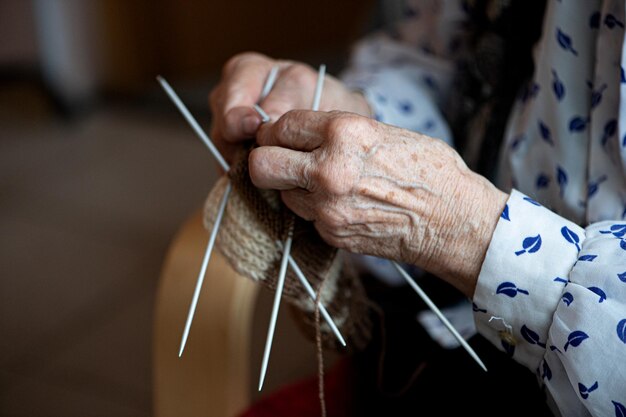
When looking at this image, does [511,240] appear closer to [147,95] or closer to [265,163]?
[265,163]

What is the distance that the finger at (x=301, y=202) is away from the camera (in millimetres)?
595

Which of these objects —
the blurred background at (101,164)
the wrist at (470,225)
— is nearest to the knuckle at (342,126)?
the wrist at (470,225)

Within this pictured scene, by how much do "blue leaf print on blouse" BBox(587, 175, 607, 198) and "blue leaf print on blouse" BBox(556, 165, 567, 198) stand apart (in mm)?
31

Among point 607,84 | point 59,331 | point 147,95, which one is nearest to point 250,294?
point 607,84

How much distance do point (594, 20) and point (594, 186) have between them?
0.17 metres

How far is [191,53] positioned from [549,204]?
8.73 feet

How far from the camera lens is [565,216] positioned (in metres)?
0.74

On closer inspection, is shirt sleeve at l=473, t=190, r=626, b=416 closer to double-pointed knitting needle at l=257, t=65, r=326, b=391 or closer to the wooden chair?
double-pointed knitting needle at l=257, t=65, r=326, b=391

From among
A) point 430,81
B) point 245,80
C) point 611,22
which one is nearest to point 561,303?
point 611,22

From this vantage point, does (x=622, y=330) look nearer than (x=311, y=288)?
Yes

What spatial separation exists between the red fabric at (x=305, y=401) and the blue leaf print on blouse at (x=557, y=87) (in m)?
0.39

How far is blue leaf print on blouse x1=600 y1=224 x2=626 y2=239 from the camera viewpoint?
582mm

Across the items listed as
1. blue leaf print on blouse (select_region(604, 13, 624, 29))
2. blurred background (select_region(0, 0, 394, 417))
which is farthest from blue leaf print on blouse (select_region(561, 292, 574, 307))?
blurred background (select_region(0, 0, 394, 417))

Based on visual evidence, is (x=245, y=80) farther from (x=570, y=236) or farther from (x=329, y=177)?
(x=570, y=236)
